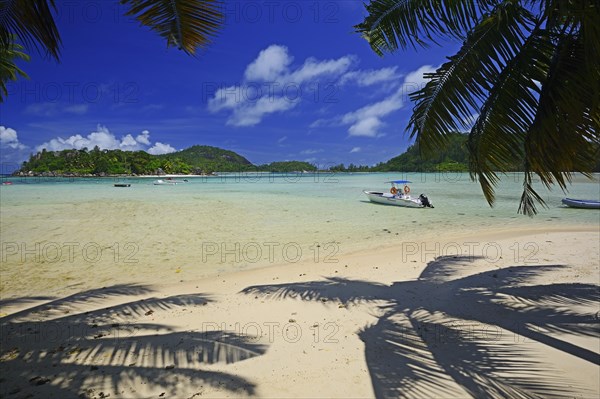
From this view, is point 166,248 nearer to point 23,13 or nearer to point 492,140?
point 23,13

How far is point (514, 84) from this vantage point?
3.16 metres

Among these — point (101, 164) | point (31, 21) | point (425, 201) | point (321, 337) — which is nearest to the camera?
point (31, 21)

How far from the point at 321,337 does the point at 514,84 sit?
3.48m

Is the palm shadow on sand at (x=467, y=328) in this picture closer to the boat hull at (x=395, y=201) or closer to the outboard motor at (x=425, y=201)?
the outboard motor at (x=425, y=201)

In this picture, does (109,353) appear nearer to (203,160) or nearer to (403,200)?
(403,200)

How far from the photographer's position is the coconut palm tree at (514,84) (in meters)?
2.54

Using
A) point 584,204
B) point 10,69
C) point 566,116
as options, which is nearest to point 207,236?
point 10,69

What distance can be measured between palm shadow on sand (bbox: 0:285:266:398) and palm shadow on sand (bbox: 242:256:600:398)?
1.43 meters

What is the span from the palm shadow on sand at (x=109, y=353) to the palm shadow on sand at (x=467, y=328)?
4.70 feet

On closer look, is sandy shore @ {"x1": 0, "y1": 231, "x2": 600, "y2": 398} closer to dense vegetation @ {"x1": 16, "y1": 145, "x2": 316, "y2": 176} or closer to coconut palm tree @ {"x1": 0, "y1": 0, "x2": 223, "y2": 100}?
coconut palm tree @ {"x1": 0, "y1": 0, "x2": 223, "y2": 100}

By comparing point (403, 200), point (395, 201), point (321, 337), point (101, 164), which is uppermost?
point (101, 164)

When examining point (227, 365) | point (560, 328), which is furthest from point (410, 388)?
point (560, 328)

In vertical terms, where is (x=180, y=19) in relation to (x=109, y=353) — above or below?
above

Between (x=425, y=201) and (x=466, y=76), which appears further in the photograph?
(x=425, y=201)
